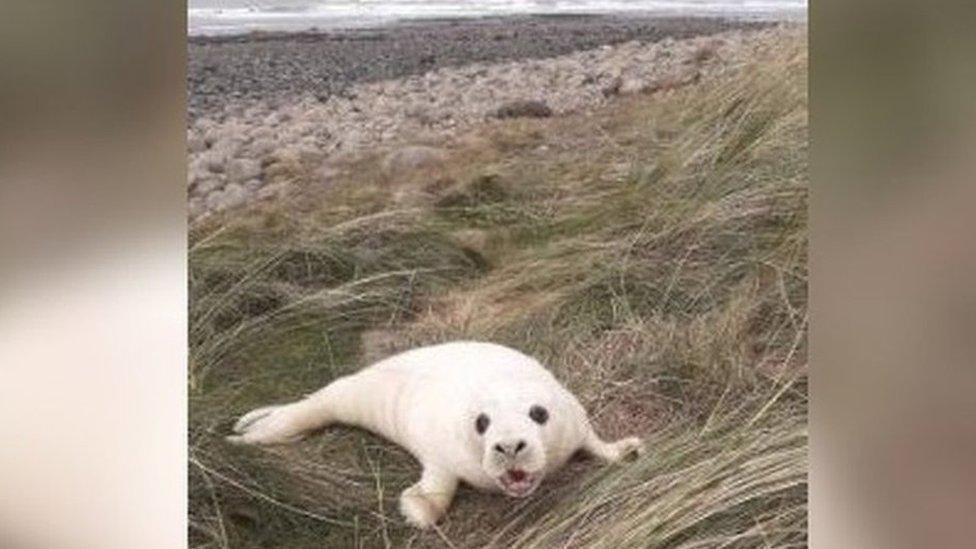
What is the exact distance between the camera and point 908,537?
2.72m

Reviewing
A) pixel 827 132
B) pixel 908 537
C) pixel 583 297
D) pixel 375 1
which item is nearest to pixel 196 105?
pixel 375 1

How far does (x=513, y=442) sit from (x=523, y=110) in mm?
597

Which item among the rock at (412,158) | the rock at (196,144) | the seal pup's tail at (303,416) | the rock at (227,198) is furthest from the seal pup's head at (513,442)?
the rock at (196,144)

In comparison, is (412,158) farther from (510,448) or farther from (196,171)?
(510,448)

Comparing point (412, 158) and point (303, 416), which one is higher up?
point (412, 158)

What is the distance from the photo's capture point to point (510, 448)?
2678mm

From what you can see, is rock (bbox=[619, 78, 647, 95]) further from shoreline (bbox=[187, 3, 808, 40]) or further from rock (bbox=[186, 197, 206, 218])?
rock (bbox=[186, 197, 206, 218])

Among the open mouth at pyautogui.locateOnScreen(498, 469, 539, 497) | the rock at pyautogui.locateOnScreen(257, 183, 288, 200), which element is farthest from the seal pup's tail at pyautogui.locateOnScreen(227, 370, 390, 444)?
the rock at pyautogui.locateOnScreen(257, 183, 288, 200)

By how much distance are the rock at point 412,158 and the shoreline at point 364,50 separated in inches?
5.3

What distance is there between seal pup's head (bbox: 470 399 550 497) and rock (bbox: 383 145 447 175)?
0.45 metres

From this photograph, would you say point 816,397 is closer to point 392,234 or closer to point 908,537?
point 908,537

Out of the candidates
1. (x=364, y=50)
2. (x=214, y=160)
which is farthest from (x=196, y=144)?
(x=364, y=50)

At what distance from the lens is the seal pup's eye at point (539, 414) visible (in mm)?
2691

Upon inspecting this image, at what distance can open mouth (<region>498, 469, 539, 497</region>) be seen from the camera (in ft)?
8.80
